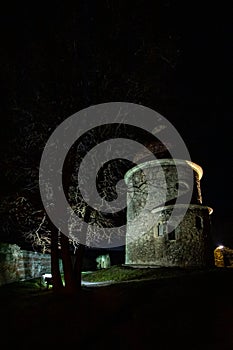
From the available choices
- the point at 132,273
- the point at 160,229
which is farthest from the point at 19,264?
the point at 160,229

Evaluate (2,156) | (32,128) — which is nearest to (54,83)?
(32,128)

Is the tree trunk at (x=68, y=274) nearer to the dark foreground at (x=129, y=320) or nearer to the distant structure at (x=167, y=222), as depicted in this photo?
the dark foreground at (x=129, y=320)

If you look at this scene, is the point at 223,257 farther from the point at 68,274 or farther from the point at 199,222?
the point at 68,274

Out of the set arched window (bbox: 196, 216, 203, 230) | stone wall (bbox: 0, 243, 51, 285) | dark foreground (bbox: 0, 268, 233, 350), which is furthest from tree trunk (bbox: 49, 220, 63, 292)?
arched window (bbox: 196, 216, 203, 230)

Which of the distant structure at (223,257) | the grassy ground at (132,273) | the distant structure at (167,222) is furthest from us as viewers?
the distant structure at (223,257)

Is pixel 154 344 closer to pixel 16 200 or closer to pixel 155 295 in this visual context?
pixel 155 295

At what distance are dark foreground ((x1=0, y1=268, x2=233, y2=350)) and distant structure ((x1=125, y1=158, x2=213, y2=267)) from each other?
11633mm

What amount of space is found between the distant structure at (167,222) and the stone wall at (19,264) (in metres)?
7.07

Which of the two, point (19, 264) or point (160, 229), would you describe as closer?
point (19, 264)

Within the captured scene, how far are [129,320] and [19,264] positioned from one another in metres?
15.2

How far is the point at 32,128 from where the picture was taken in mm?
12789

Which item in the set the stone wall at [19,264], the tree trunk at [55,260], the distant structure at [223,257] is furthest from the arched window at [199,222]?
the tree trunk at [55,260]

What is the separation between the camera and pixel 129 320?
319 inches

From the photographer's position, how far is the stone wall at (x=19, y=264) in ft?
62.7
